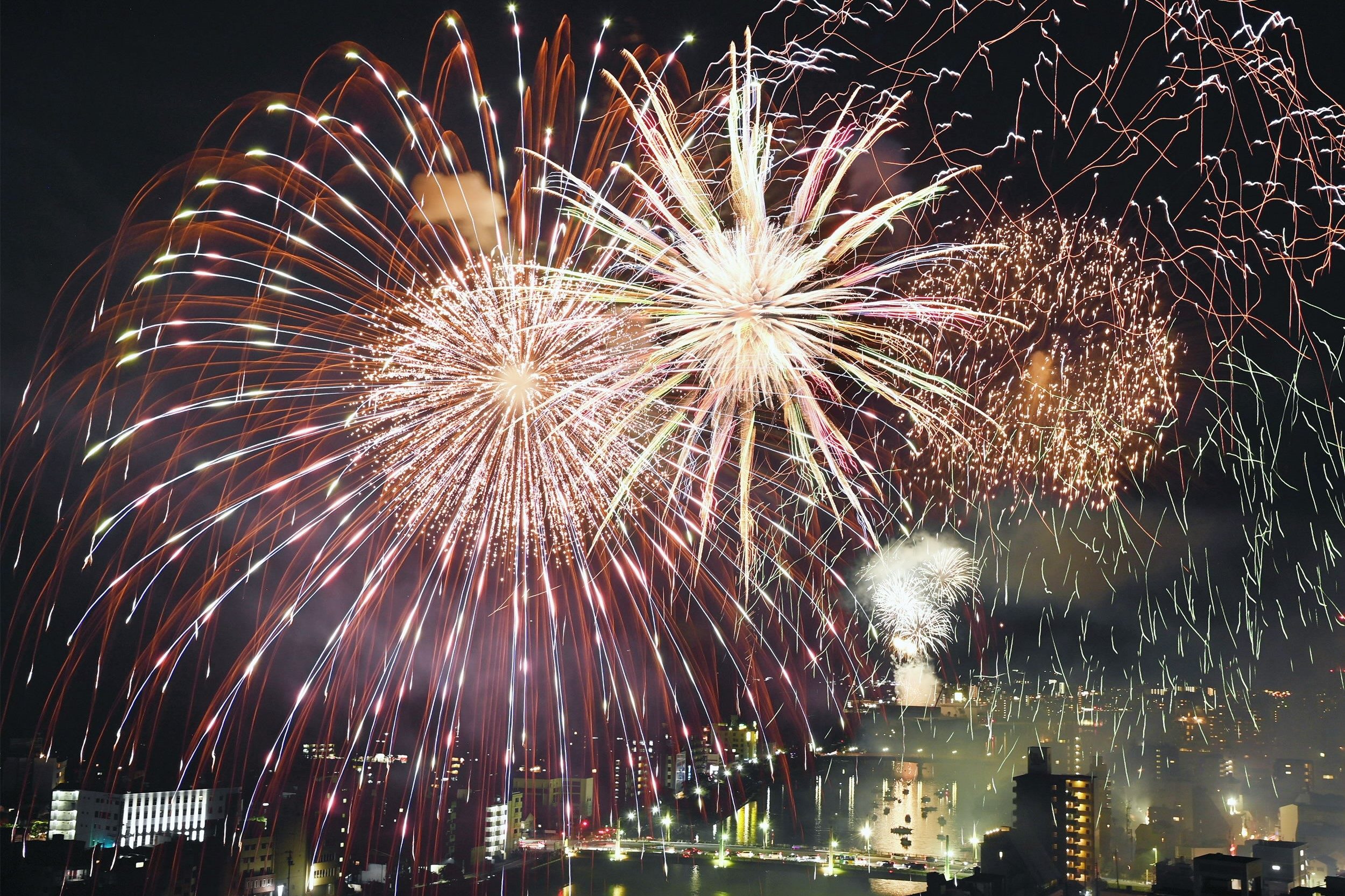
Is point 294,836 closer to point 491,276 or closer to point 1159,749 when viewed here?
point 491,276

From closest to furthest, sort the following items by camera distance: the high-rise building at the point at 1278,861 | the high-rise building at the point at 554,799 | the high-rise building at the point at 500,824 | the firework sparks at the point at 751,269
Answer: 1. the firework sparks at the point at 751,269
2. the high-rise building at the point at 1278,861
3. the high-rise building at the point at 500,824
4. the high-rise building at the point at 554,799

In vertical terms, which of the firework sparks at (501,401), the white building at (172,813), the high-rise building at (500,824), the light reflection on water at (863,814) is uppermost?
the firework sparks at (501,401)

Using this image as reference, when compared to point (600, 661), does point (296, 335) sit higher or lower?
higher

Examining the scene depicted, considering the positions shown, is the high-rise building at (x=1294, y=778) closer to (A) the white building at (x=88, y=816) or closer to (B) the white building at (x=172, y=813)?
(B) the white building at (x=172, y=813)

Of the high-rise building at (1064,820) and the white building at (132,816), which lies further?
the white building at (132,816)

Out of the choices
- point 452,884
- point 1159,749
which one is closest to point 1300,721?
point 1159,749

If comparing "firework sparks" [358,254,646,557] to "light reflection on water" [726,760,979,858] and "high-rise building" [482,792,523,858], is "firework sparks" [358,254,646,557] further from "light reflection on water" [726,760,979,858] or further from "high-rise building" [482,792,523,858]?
"light reflection on water" [726,760,979,858]

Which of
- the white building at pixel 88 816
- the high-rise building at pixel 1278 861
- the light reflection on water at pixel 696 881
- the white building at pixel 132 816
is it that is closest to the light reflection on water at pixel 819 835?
the light reflection on water at pixel 696 881

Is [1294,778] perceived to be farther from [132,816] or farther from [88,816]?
[88,816]
